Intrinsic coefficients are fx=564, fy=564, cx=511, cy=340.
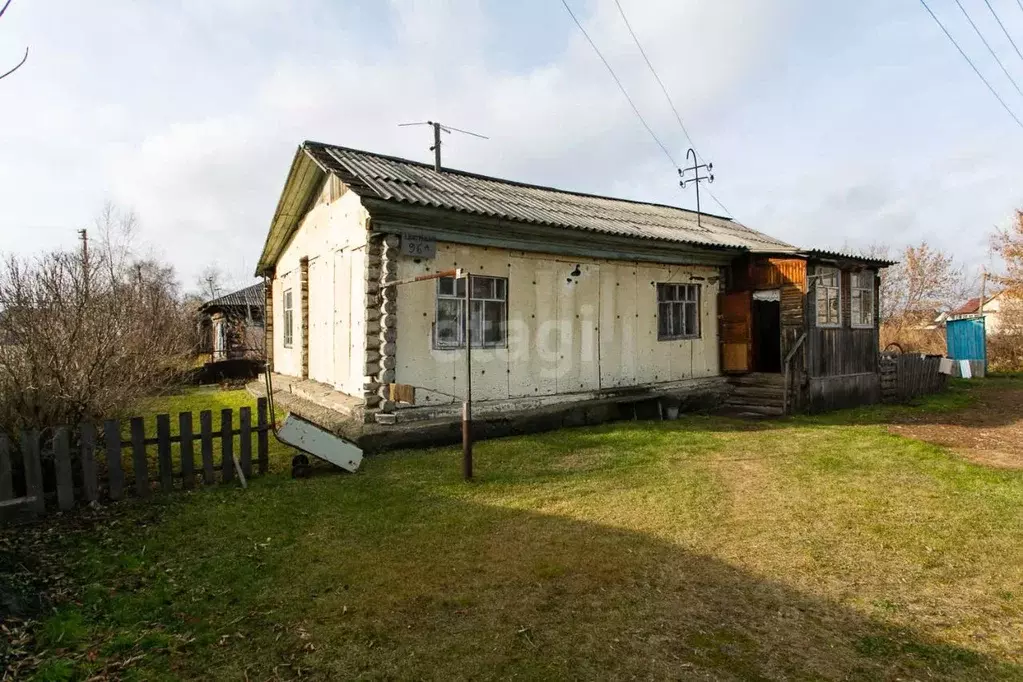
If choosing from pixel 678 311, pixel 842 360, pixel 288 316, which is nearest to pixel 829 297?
pixel 842 360

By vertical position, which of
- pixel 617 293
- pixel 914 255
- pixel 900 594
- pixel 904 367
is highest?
pixel 914 255

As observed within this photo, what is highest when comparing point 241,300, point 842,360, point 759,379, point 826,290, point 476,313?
point 241,300

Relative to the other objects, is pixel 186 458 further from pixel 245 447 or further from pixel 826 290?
pixel 826 290

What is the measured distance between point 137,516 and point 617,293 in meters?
8.56

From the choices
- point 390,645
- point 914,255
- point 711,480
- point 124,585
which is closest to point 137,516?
point 124,585

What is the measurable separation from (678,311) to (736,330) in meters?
1.58

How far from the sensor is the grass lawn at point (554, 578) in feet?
10.2

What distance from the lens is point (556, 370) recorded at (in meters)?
10.3

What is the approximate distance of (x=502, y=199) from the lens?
37.2 ft

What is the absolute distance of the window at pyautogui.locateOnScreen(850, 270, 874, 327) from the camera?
43.5ft

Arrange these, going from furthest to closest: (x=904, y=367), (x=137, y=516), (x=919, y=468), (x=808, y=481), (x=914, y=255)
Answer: (x=914, y=255), (x=904, y=367), (x=919, y=468), (x=808, y=481), (x=137, y=516)

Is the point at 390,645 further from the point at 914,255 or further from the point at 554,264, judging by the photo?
the point at 914,255

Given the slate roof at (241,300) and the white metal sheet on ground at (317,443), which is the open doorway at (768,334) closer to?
the white metal sheet on ground at (317,443)

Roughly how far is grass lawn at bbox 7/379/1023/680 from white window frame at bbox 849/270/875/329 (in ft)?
23.1
